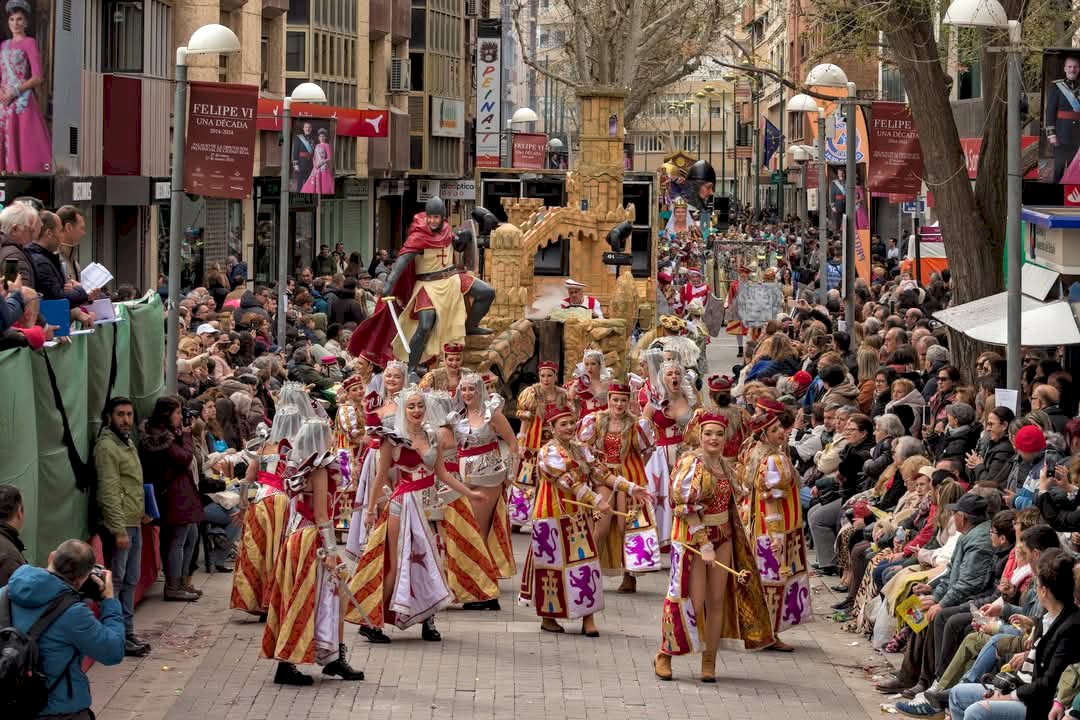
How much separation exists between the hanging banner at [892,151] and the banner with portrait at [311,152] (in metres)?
9.14

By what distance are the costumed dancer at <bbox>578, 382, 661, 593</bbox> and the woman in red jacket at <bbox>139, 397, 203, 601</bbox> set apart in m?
2.85

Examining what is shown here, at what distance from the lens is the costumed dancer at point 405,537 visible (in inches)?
543

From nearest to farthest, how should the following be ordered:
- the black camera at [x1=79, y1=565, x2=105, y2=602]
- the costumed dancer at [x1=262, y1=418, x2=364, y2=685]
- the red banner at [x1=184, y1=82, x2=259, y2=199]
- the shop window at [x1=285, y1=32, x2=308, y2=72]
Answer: the black camera at [x1=79, y1=565, x2=105, y2=602] < the costumed dancer at [x1=262, y1=418, x2=364, y2=685] < the red banner at [x1=184, y1=82, x2=259, y2=199] < the shop window at [x1=285, y1=32, x2=308, y2=72]

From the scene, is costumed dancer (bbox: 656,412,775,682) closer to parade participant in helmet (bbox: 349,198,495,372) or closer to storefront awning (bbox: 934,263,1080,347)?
storefront awning (bbox: 934,263,1080,347)

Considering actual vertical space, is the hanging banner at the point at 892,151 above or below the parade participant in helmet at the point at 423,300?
above

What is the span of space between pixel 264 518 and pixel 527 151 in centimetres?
5397

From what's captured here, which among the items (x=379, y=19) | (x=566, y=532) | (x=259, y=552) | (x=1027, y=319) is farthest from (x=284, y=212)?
(x=379, y=19)

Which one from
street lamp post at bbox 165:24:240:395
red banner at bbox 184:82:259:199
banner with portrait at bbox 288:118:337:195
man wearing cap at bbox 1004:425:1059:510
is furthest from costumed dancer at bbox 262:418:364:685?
banner with portrait at bbox 288:118:337:195

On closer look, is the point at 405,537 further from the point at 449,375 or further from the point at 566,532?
the point at 449,375

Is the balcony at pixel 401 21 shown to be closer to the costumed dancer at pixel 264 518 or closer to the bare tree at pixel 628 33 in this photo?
the bare tree at pixel 628 33

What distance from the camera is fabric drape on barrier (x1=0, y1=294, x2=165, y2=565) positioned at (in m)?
11.9

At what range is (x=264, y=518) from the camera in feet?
44.9

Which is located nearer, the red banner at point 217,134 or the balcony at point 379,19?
the red banner at point 217,134

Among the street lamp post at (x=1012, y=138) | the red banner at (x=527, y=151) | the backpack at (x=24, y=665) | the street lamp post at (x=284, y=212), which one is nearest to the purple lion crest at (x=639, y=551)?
the street lamp post at (x=1012, y=138)
